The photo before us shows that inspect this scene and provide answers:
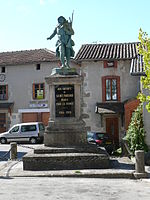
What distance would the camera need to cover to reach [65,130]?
10820 millimetres

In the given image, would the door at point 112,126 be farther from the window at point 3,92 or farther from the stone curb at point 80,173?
the stone curb at point 80,173

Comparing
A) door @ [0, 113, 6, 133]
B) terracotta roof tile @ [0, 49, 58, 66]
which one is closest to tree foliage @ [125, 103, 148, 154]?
terracotta roof tile @ [0, 49, 58, 66]

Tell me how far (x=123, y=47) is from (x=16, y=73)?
9860 millimetres

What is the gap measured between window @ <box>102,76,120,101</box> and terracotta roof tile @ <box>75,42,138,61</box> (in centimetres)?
157

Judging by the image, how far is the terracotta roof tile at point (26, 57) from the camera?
88.8 ft

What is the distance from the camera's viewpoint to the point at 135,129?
44.2ft

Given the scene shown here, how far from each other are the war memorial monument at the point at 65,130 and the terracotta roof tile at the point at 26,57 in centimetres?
1501

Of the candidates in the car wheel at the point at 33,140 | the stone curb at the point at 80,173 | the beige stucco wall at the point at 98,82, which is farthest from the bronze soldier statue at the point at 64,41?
the car wheel at the point at 33,140

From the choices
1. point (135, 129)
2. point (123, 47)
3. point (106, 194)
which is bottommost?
point (106, 194)

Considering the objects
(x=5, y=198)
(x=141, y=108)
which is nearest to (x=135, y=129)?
(x=141, y=108)

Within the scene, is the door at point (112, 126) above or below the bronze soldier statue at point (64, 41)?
below

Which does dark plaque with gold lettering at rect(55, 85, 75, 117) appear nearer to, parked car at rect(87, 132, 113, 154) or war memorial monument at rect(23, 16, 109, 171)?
war memorial monument at rect(23, 16, 109, 171)

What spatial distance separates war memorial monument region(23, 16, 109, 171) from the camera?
32.0 ft

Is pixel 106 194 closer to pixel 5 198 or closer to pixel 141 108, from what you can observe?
pixel 5 198
